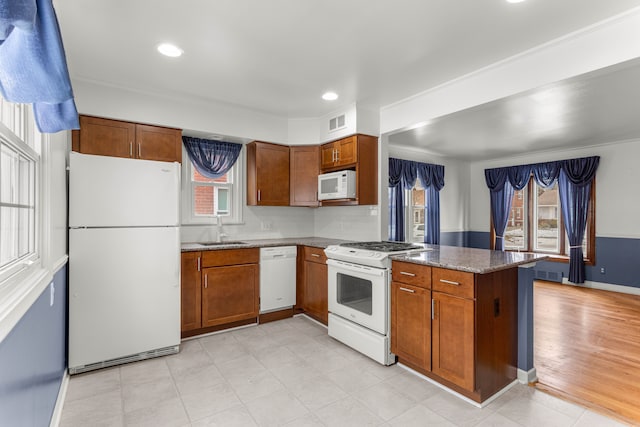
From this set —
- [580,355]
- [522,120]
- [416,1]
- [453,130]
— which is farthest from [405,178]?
[416,1]

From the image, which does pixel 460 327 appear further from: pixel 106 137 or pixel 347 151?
pixel 106 137

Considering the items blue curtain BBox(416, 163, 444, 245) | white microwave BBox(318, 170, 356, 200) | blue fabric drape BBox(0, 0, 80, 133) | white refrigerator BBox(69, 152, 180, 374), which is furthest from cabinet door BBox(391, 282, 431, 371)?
blue curtain BBox(416, 163, 444, 245)

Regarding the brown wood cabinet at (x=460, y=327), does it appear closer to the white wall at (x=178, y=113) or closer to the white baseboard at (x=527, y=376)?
the white baseboard at (x=527, y=376)

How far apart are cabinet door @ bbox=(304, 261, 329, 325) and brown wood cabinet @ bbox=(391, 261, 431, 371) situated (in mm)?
1067

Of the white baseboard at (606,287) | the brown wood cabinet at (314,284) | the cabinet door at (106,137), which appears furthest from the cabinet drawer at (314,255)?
the white baseboard at (606,287)

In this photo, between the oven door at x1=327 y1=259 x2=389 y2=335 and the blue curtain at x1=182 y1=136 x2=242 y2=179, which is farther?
the blue curtain at x1=182 y1=136 x2=242 y2=179

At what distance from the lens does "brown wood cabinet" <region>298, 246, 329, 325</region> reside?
367 cm

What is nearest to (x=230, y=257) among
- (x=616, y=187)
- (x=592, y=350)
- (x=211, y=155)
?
(x=211, y=155)

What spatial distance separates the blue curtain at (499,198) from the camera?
22.4 ft

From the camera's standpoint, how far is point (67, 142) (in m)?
2.90

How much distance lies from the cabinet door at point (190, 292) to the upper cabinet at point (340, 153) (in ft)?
6.16

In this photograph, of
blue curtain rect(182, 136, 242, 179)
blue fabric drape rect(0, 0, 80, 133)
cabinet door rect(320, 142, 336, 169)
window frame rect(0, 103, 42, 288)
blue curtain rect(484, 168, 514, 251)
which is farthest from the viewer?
blue curtain rect(484, 168, 514, 251)

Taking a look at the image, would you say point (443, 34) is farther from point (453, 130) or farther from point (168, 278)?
point (168, 278)

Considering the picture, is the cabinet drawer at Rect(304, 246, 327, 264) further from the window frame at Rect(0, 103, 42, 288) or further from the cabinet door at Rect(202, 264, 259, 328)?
the window frame at Rect(0, 103, 42, 288)
